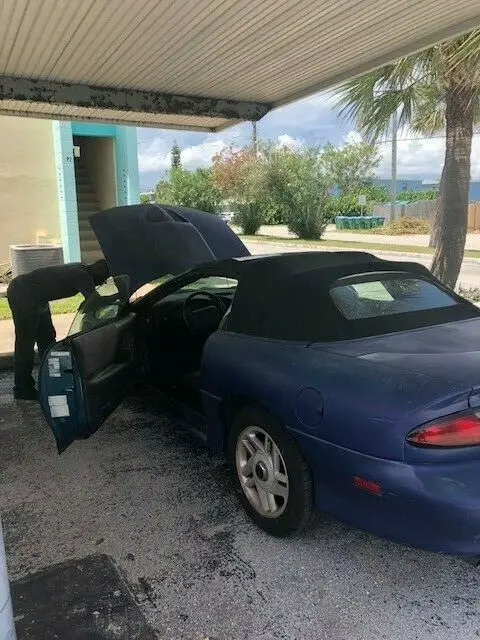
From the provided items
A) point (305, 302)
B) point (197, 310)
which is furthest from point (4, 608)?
point (197, 310)

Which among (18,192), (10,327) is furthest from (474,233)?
(10,327)

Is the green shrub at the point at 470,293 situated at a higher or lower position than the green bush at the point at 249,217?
lower

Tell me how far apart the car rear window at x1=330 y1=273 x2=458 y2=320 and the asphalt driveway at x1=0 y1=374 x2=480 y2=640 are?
1.19 m

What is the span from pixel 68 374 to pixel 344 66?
4338mm

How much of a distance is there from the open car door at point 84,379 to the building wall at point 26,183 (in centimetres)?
869

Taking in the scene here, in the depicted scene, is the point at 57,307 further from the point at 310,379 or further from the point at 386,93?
the point at 310,379

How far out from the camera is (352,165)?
42.6 meters

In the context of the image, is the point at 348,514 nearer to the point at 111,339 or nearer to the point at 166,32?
the point at 111,339

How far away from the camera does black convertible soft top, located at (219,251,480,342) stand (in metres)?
2.89

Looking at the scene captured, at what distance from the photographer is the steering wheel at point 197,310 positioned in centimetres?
395

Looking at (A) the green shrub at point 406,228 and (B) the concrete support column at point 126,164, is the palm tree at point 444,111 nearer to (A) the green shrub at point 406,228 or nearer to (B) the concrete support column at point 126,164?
(B) the concrete support column at point 126,164

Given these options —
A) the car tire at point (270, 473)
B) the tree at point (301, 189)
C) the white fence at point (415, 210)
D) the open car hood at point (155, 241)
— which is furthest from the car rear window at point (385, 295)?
the white fence at point (415, 210)

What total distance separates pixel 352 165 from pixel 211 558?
1685 inches

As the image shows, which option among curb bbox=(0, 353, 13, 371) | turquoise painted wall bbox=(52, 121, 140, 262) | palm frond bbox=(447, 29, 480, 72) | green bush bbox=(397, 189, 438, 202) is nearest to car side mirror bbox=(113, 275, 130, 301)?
curb bbox=(0, 353, 13, 371)
